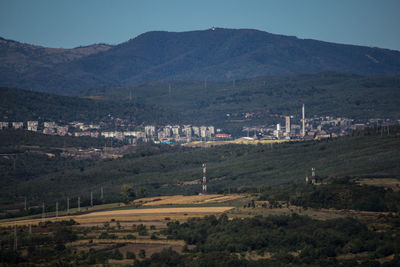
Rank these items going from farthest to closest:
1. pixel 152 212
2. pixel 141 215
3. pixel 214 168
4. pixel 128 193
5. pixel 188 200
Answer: pixel 214 168 → pixel 128 193 → pixel 188 200 → pixel 152 212 → pixel 141 215

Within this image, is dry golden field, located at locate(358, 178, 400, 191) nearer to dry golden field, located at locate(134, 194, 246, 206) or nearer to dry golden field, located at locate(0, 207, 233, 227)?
dry golden field, located at locate(134, 194, 246, 206)

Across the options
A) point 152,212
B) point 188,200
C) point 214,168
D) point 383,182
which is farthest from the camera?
point 214,168

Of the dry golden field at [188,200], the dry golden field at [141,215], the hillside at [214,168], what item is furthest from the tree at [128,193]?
Result: the dry golden field at [141,215]

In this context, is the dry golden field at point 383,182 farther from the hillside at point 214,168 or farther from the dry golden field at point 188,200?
the dry golden field at point 188,200

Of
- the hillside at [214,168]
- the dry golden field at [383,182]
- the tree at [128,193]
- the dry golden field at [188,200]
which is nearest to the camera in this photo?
the dry golden field at [383,182]

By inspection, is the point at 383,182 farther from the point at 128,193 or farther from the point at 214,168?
the point at 214,168

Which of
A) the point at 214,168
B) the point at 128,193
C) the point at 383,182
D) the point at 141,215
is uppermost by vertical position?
the point at 383,182

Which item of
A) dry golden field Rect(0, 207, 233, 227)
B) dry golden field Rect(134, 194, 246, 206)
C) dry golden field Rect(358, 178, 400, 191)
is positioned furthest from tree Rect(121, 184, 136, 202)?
dry golden field Rect(358, 178, 400, 191)

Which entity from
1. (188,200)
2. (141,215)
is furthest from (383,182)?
(141,215)

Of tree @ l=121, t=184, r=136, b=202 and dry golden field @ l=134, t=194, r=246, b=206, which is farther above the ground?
dry golden field @ l=134, t=194, r=246, b=206

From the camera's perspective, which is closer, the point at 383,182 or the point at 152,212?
the point at 152,212

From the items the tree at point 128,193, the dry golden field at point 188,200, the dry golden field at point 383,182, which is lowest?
the tree at point 128,193

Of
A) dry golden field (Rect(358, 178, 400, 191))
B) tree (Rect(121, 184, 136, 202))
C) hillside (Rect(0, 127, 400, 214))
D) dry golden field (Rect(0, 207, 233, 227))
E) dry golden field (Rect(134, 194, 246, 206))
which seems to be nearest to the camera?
dry golden field (Rect(0, 207, 233, 227))
